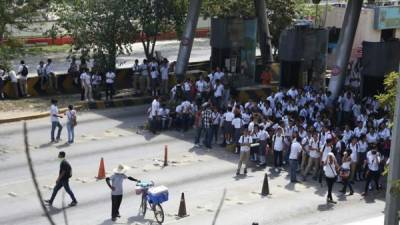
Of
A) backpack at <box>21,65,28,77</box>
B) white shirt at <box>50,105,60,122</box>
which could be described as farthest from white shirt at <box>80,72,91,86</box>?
white shirt at <box>50,105,60,122</box>

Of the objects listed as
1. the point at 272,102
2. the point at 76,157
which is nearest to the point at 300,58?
the point at 272,102

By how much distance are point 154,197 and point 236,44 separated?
18.0 meters

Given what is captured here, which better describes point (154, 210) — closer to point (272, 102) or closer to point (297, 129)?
point (297, 129)

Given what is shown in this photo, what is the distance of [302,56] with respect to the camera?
32.4 metres

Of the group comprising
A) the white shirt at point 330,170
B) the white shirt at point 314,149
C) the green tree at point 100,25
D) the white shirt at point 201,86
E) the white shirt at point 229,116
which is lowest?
the white shirt at point 330,170

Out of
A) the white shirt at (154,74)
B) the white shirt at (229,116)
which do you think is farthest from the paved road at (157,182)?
the white shirt at (154,74)

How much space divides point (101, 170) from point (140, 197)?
203 cm

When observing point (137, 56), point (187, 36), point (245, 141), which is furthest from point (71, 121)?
point (137, 56)

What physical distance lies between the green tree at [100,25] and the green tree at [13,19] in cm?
241

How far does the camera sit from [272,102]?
26.1 m

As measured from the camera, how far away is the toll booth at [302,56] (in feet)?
105

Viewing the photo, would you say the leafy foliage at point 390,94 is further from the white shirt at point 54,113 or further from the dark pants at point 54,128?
the dark pants at point 54,128

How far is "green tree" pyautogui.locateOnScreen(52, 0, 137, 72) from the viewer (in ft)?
102

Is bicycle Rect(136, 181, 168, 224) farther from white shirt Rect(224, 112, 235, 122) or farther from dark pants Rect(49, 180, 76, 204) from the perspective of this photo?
white shirt Rect(224, 112, 235, 122)
